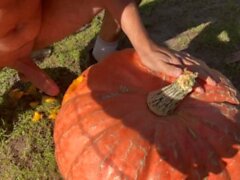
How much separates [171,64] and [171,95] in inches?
7.4

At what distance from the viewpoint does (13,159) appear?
2.74 meters

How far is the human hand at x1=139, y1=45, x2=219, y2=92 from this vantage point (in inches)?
89.0

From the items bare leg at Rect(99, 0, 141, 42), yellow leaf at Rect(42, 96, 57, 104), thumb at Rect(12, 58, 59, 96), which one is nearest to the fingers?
bare leg at Rect(99, 0, 141, 42)

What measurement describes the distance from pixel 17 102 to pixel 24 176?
0.53 meters

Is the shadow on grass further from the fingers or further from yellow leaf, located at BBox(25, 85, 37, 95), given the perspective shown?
the fingers

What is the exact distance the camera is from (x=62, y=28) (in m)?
2.55

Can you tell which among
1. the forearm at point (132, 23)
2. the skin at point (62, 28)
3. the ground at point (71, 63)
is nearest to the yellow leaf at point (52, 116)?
the ground at point (71, 63)

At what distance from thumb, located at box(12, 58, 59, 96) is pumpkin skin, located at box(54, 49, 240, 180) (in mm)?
465

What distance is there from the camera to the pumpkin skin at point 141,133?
83.1 inches

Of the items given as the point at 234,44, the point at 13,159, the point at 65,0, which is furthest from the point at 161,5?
the point at 13,159

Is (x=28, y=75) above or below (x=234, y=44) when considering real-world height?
above

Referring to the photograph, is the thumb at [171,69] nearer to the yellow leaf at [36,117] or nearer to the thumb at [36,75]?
the thumb at [36,75]

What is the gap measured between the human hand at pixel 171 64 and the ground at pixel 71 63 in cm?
83

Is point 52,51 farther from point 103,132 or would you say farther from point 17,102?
point 103,132
